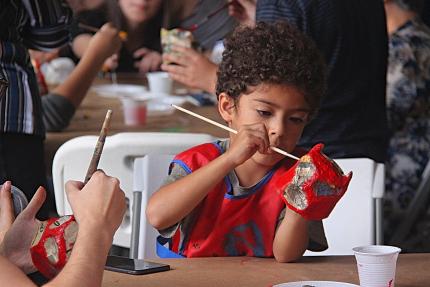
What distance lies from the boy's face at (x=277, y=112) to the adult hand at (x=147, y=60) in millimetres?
3627

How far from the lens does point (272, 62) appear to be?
231cm

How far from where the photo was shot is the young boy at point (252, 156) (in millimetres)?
2266

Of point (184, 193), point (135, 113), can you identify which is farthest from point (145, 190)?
point (135, 113)

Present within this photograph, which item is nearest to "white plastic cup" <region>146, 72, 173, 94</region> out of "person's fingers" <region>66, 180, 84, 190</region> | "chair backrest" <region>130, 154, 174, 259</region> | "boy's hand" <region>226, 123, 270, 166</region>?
"chair backrest" <region>130, 154, 174, 259</region>

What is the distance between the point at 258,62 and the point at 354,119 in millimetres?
808

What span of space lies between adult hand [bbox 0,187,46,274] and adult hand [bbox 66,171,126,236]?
0.38ft

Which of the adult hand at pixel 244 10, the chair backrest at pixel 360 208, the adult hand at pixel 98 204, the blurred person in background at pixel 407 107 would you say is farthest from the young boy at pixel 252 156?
the blurred person in background at pixel 407 107

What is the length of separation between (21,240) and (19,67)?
1.29 m

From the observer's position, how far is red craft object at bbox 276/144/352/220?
190 cm

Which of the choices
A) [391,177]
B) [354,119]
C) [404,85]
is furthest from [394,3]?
[354,119]

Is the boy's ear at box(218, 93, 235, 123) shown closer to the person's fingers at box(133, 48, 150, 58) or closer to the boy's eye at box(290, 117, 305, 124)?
the boy's eye at box(290, 117, 305, 124)

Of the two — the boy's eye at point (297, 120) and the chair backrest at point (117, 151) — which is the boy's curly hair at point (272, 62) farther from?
the chair backrest at point (117, 151)

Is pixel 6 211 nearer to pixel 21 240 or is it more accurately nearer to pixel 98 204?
pixel 21 240

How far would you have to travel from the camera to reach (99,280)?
155 centimetres
